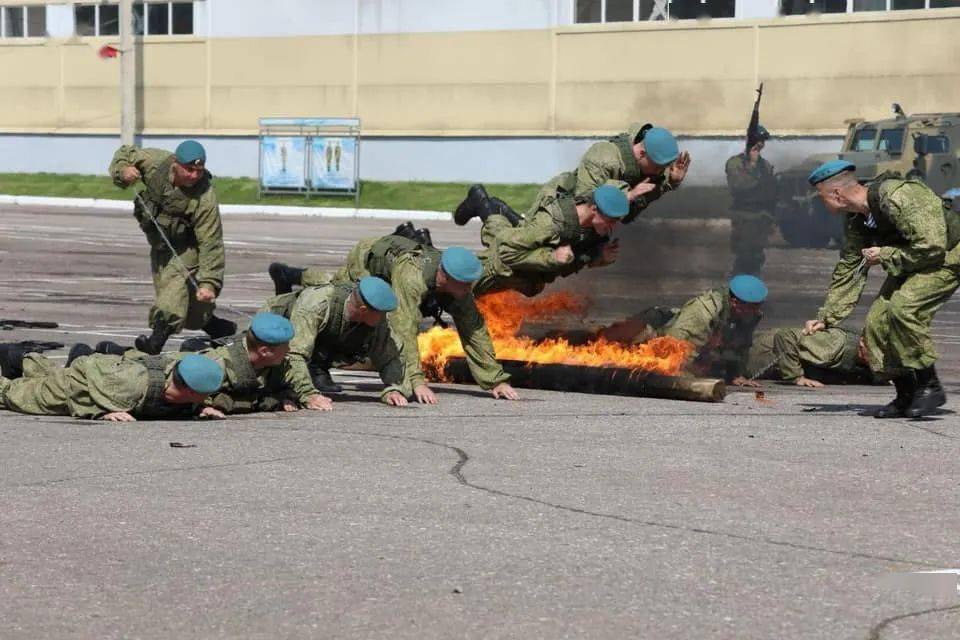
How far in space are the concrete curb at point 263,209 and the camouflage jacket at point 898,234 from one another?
26.9 metres

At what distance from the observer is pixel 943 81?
39.0m

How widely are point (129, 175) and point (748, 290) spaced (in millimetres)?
4609

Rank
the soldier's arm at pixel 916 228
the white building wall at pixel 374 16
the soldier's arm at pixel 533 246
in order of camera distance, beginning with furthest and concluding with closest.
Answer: the white building wall at pixel 374 16 → the soldier's arm at pixel 533 246 → the soldier's arm at pixel 916 228

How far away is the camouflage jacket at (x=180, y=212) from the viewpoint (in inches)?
488

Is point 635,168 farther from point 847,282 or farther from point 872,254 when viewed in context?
point 872,254

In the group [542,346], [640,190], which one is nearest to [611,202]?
[640,190]

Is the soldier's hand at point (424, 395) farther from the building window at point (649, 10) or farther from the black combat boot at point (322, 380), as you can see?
the building window at point (649, 10)

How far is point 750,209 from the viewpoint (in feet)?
49.5

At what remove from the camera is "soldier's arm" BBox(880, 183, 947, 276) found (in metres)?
9.63

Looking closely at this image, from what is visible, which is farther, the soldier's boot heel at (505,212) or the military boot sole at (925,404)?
the soldier's boot heel at (505,212)

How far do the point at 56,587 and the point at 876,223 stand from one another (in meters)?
5.88

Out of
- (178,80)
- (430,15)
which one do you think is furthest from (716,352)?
(178,80)

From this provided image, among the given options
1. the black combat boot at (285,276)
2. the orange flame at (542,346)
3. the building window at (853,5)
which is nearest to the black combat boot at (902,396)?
the orange flame at (542,346)

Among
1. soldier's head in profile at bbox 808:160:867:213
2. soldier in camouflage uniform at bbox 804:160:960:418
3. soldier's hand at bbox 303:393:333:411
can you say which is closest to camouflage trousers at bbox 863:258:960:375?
soldier in camouflage uniform at bbox 804:160:960:418
